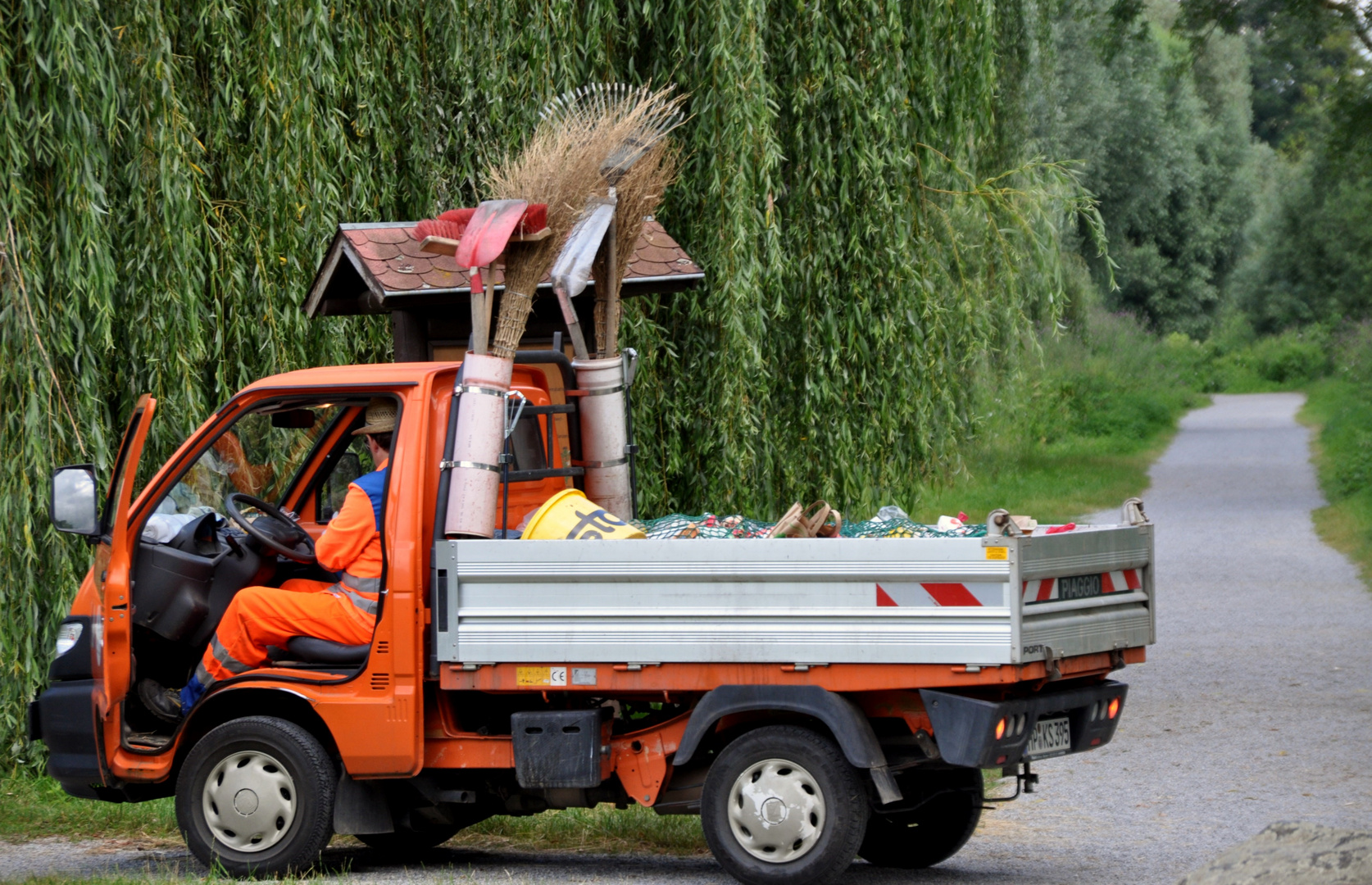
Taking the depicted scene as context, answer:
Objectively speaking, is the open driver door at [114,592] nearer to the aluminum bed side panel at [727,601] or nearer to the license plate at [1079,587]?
the aluminum bed side panel at [727,601]

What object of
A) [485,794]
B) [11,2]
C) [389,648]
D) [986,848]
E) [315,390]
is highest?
[11,2]

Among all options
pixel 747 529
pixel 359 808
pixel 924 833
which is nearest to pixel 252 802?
pixel 359 808

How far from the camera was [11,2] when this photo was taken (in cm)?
820

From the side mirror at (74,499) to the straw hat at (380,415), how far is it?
1.04 m

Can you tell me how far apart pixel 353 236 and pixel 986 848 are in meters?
4.34

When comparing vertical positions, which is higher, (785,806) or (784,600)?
(784,600)

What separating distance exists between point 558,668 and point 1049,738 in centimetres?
178

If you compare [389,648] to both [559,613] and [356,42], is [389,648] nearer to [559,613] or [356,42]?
[559,613]

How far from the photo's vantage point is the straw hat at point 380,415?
643 cm

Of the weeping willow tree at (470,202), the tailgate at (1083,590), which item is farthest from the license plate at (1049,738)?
the weeping willow tree at (470,202)

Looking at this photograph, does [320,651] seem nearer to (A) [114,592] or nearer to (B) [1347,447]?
(A) [114,592]

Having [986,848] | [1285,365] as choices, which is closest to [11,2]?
[986,848]

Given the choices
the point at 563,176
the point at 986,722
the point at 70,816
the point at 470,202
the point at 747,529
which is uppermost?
the point at 470,202

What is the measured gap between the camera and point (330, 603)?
6.30m
